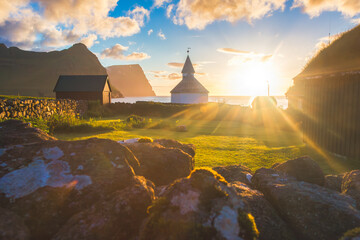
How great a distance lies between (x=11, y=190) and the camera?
7.70 feet

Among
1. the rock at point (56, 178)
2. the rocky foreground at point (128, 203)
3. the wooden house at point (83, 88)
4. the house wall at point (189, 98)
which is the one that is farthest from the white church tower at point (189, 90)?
the rock at point (56, 178)

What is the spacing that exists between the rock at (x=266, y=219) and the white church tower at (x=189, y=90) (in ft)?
149

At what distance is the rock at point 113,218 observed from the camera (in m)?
2.09

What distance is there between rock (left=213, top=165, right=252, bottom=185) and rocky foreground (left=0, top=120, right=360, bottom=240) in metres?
0.76

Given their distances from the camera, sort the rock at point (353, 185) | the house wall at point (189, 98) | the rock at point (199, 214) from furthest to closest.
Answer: the house wall at point (189, 98) < the rock at point (353, 185) < the rock at point (199, 214)

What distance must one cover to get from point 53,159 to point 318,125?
39.2ft

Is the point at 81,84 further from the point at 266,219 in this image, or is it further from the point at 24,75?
the point at 24,75

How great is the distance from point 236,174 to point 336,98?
319 inches

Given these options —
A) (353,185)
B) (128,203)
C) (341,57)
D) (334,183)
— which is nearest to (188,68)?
(341,57)

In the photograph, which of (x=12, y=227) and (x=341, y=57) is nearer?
(x=12, y=227)

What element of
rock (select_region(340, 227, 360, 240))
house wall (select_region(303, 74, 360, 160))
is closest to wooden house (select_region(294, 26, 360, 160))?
house wall (select_region(303, 74, 360, 160))

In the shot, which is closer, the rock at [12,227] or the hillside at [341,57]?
the rock at [12,227]

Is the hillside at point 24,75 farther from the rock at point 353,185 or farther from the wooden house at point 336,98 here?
the rock at point 353,185

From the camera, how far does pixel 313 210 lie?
8.67 feet
